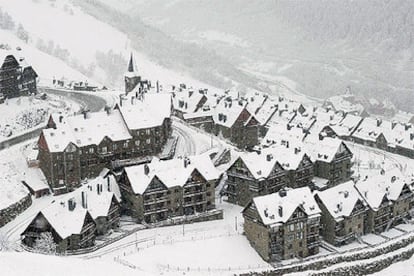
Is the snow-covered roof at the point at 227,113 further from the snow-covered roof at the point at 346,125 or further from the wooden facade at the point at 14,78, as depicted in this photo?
the wooden facade at the point at 14,78

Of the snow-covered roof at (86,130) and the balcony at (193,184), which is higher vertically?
the snow-covered roof at (86,130)

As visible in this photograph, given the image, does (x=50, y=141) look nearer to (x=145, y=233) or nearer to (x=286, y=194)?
(x=145, y=233)

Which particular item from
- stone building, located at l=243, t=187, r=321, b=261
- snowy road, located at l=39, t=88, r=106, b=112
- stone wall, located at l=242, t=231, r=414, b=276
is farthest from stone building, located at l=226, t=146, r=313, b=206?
snowy road, located at l=39, t=88, r=106, b=112

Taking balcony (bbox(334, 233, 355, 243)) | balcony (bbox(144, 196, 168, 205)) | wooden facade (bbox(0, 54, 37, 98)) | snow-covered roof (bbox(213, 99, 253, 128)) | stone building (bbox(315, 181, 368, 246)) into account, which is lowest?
balcony (bbox(334, 233, 355, 243))

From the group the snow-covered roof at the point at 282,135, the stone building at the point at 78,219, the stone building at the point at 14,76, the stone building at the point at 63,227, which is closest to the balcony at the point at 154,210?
the stone building at the point at 78,219

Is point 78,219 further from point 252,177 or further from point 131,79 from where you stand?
point 131,79

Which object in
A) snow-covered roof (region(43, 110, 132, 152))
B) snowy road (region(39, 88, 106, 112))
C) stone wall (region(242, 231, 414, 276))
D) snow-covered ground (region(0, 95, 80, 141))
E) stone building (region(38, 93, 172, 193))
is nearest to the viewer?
stone wall (region(242, 231, 414, 276))

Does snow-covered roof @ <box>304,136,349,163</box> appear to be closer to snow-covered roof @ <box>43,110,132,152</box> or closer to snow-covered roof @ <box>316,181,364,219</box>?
snow-covered roof @ <box>316,181,364,219</box>
